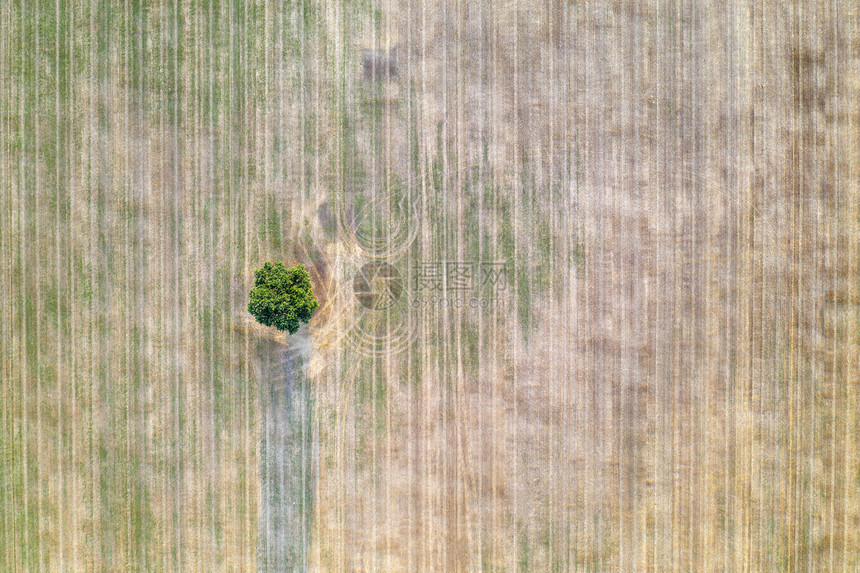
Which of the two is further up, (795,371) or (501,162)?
(501,162)

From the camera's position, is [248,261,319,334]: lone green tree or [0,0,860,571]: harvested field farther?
[0,0,860,571]: harvested field

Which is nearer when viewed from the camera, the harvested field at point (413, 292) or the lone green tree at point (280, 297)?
the lone green tree at point (280, 297)

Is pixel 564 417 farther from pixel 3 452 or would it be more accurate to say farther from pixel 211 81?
pixel 3 452

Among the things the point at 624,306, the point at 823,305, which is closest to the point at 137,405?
the point at 624,306
